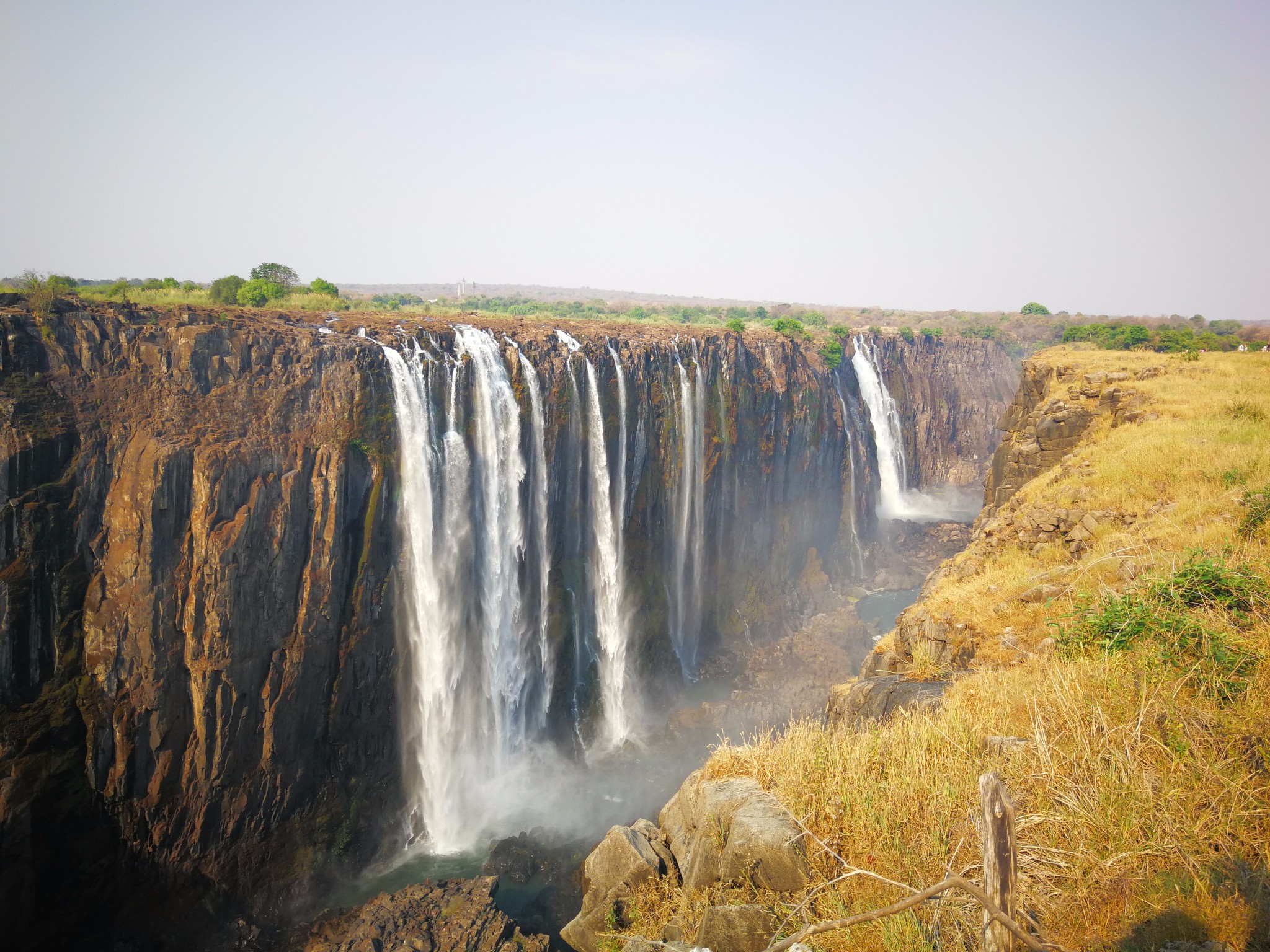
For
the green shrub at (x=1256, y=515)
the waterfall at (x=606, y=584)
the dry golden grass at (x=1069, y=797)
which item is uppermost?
the green shrub at (x=1256, y=515)

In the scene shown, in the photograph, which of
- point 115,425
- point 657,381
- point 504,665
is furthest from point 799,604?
point 115,425

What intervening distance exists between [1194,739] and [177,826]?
64.4 feet

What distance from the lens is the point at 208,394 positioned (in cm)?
1761

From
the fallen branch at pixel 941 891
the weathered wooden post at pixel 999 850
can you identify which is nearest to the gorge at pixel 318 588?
the fallen branch at pixel 941 891

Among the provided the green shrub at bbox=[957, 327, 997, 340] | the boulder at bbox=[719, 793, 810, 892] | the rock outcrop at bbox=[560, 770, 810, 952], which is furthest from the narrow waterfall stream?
the boulder at bbox=[719, 793, 810, 892]

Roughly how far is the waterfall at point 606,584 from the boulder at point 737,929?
18.6 meters

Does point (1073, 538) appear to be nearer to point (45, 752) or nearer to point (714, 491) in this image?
point (714, 491)

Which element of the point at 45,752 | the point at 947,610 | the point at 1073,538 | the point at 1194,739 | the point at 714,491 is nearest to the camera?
the point at 1194,739

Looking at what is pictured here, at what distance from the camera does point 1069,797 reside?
5.70 metres

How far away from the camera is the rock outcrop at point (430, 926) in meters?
13.7

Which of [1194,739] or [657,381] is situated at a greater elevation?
[657,381]

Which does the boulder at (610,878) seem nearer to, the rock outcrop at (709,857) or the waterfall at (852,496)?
the rock outcrop at (709,857)

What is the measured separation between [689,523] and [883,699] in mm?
19168

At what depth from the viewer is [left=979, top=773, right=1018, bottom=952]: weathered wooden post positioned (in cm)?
423
